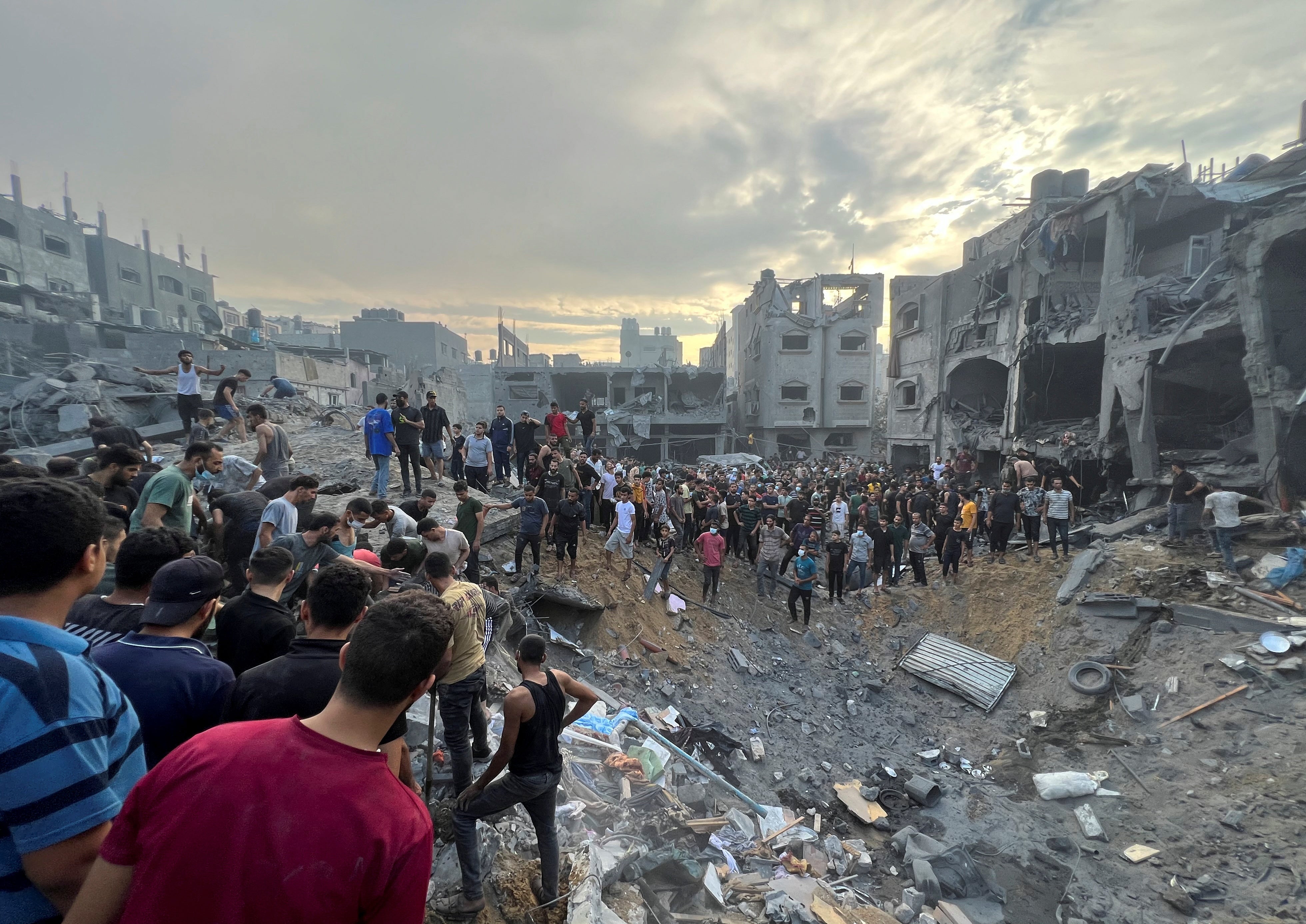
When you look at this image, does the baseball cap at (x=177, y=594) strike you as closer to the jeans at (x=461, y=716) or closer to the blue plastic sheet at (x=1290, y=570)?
the jeans at (x=461, y=716)

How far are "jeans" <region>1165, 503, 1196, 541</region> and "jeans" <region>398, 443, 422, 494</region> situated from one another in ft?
47.1

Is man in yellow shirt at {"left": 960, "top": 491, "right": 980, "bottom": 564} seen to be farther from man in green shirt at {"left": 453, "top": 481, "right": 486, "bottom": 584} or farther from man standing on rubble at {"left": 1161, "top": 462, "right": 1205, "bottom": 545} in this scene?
man in green shirt at {"left": 453, "top": 481, "right": 486, "bottom": 584}

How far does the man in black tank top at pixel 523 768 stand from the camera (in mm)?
3180

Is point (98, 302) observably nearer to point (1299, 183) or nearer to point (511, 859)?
point (511, 859)

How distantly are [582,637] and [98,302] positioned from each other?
4037cm

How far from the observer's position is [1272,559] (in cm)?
940

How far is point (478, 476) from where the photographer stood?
411 inches

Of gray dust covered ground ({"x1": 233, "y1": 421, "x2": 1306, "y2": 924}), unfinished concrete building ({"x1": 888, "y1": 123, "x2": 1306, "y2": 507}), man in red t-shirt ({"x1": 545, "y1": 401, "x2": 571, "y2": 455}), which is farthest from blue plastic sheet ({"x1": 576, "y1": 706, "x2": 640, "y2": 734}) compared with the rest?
unfinished concrete building ({"x1": 888, "y1": 123, "x2": 1306, "y2": 507})

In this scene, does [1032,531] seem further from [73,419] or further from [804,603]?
[73,419]

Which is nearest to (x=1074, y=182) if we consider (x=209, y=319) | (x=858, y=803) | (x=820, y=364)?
(x=820, y=364)

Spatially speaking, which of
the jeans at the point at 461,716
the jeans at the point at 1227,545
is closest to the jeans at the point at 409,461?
the jeans at the point at 461,716

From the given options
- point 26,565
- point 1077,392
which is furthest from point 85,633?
point 1077,392

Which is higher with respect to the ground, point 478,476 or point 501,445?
point 501,445

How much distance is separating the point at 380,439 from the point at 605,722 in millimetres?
5579
